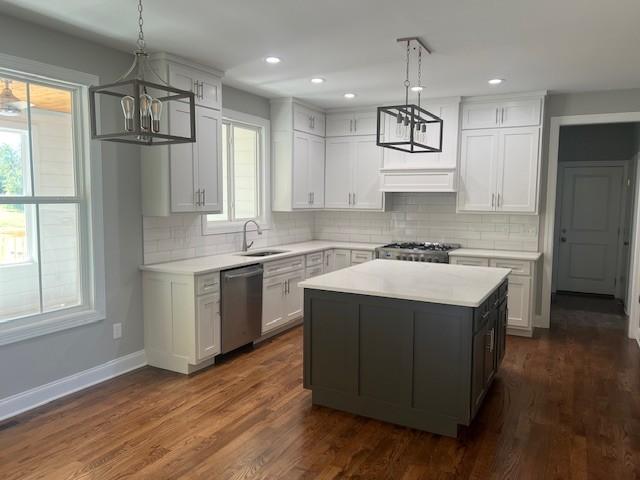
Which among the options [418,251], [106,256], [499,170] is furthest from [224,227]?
[499,170]

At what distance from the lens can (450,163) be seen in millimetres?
5570

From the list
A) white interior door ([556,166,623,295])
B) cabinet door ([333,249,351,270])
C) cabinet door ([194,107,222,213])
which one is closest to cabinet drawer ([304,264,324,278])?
cabinet door ([333,249,351,270])

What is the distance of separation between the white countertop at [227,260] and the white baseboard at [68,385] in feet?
2.66

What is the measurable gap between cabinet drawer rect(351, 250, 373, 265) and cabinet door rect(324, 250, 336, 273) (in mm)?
256

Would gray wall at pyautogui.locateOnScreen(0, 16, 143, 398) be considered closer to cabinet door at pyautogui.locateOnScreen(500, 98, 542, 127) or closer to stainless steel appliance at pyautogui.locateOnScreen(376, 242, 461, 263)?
stainless steel appliance at pyautogui.locateOnScreen(376, 242, 461, 263)

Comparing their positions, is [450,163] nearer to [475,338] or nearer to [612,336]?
[612,336]

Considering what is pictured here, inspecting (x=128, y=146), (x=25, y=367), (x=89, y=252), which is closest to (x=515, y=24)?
(x=128, y=146)

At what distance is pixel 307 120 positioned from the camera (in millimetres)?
5996

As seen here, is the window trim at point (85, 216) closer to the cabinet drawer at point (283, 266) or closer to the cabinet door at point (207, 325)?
the cabinet door at point (207, 325)

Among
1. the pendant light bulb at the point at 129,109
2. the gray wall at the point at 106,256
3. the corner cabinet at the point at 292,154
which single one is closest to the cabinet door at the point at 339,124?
the corner cabinet at the point at 292,154

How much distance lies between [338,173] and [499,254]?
2325 mm

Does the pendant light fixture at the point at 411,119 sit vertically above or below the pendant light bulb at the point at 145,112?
above

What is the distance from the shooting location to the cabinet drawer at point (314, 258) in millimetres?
5602

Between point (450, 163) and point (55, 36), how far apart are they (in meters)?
4.09
